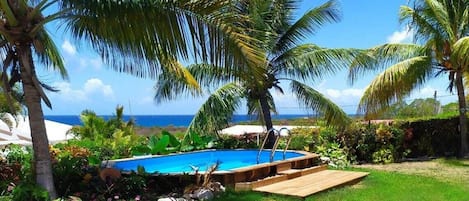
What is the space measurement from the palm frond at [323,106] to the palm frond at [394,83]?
1.28m

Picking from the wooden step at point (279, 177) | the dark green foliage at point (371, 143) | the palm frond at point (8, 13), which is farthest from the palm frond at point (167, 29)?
the dark green foliage at point (371, 143)

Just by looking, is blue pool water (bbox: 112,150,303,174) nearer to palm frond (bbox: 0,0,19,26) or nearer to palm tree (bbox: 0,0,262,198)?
Result: palm tree (bbox: 0,0,262,198)

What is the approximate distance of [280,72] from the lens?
14164 millimetres

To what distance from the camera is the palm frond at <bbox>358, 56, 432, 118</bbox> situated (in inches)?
557

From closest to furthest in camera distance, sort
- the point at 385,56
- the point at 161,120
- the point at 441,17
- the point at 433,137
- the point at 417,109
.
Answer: the point at 441,17 → the point at 385,56 → the point at 433,137 → the point at 417,109 → the point at 161,120

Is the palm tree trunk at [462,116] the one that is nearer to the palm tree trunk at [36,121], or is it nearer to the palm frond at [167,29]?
the palm frond at [167,29]

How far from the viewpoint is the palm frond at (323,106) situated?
44.1 feet

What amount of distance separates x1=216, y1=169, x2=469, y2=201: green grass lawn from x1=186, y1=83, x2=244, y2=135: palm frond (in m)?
4.87

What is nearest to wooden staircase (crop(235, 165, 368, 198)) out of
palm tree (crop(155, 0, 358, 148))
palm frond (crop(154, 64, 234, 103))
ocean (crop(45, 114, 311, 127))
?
palm tree (crop(155, 0, 358, 148))

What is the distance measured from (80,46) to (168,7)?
5.06ft

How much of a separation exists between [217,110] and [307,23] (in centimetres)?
363

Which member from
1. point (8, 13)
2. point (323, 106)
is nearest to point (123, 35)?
point (8, 13)

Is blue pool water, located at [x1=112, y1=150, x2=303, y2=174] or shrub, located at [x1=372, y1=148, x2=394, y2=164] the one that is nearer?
blue pool water, located at [x1=112, y1=150, x2=303, y2=174]

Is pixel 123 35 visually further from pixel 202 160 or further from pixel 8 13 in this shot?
pixel 202 160
